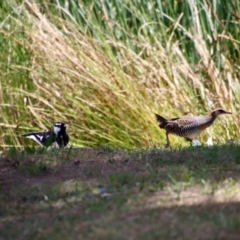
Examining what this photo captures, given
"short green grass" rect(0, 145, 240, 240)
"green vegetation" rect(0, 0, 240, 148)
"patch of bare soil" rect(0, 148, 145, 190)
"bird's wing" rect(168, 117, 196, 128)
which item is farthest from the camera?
"green vegetation" rect(0, 0, 240, 148)

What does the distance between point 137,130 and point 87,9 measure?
169cm

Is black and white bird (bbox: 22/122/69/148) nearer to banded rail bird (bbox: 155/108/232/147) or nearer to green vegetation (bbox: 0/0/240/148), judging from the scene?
green vegetation (bbox: 0/0/240/148)

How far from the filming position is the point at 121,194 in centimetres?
579

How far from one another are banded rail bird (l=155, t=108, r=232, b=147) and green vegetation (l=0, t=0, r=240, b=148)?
0.57 m

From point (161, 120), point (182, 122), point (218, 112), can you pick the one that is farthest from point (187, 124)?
point (218, 112)

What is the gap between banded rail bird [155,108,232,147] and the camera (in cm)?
914

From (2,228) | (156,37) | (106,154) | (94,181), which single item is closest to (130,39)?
(156,37)

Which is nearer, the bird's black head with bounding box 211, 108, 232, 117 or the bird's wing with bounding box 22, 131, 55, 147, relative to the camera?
the bird's wing with bounding box 22, 131, 55, 147

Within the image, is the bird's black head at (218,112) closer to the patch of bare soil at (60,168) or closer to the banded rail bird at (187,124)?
the banded rail bird at (187,124)

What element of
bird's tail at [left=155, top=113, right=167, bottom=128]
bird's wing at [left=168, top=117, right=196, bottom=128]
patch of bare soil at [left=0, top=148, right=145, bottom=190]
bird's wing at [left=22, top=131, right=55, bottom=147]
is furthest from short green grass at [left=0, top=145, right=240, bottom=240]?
bird's tail at [left=155, top=113, right=167, bottom=128]

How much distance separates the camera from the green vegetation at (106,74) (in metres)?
9.95

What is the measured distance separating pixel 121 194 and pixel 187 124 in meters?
3.41

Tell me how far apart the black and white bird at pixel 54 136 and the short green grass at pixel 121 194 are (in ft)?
3.90

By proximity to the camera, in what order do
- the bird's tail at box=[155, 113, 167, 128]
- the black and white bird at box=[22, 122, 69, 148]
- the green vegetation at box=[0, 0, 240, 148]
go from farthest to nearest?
the green vegetation at box=[0, 0, 240, 148] < the bird's tail at box=[155, 113, 167, 128] < the black and white bird at box=[22, 122, 69, 148]
